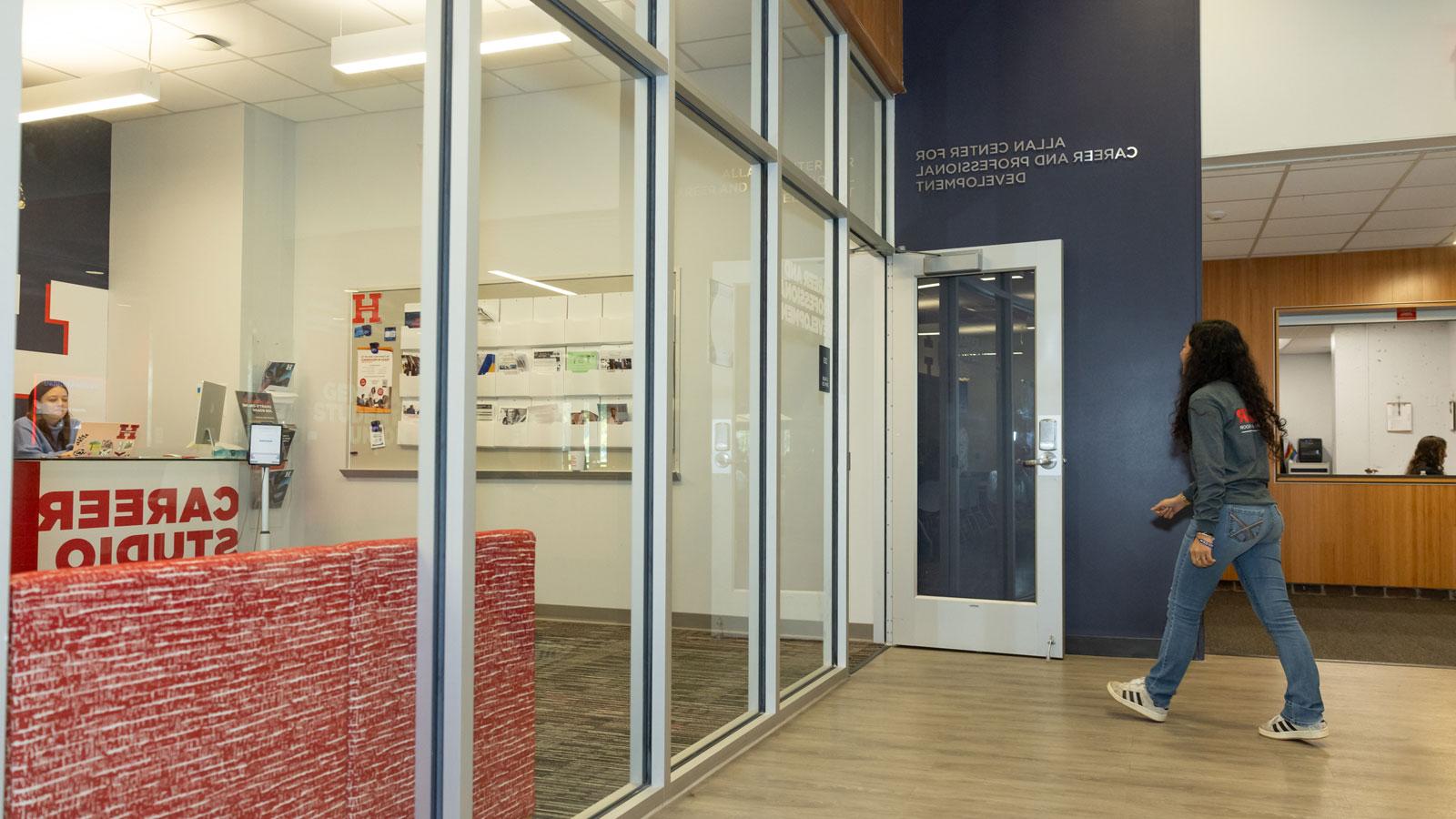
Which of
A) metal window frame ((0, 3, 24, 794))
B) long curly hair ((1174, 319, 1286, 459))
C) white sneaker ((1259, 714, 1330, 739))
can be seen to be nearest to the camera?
metal window frame ((0, 3, 24, 794))

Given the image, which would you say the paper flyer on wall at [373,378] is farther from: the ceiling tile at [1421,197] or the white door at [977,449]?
the ceiling tile at [1421,197]

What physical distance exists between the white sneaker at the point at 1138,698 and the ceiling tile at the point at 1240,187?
4.42m

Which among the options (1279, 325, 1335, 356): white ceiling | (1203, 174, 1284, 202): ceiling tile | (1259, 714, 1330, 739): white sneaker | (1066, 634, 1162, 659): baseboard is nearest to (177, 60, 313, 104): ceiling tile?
(1259, 714, 1330, 739): white sneaker

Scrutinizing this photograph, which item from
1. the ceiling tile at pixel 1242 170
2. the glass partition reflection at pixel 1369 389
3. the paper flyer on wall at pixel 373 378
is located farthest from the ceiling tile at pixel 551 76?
the glass partition reflection at pixel 1369 389

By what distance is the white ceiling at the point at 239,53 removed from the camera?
1660 mm

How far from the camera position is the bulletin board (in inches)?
88.9

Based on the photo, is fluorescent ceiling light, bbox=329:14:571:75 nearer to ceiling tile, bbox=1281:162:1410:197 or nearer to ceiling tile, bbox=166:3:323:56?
ceiling tile, bbox=166:3:323:56

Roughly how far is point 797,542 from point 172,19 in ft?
11.7

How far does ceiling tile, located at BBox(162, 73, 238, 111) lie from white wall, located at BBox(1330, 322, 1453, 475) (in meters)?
11.6

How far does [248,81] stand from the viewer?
1915mm

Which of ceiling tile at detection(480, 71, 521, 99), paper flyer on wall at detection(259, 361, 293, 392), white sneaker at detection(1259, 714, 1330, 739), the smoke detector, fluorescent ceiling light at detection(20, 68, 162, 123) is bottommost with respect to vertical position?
white sneaker at detection(1259, 714, 1330, 739)

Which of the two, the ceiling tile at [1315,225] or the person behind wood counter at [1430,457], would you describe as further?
the person behind wood counter at [1430,457]

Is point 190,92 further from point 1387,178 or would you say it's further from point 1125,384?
point 1387,178

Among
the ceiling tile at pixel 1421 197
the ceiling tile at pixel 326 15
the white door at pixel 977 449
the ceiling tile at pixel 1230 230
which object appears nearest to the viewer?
the ceiling tile at pixel 326 15
